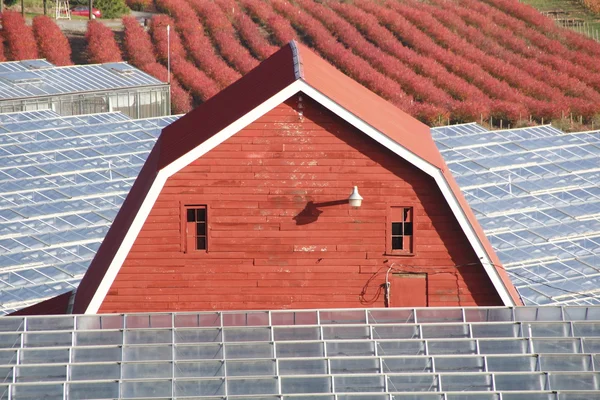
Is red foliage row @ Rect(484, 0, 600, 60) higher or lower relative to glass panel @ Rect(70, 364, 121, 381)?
higher

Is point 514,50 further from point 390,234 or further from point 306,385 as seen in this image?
point 306,385

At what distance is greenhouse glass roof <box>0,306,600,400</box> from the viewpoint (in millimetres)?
18375

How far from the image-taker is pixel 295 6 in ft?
259

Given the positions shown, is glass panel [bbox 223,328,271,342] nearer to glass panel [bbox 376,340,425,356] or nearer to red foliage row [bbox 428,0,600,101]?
glass panel [bbox 376,340,425,356]

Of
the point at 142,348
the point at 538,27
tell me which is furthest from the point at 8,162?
the point at 538,27

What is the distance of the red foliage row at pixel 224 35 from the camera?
68.9 meters

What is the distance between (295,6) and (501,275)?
59.0 meters

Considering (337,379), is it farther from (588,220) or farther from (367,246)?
(588,220)

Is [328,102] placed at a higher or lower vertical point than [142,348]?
higher

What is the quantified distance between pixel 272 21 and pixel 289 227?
5423cm

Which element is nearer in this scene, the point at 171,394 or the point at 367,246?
the point at 171,394

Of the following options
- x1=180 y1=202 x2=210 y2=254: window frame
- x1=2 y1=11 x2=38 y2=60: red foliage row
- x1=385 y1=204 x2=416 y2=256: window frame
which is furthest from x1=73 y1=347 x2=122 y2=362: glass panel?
x1=2 y1=11 x2=38 y2=60: red foliage row

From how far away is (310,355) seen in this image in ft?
63.1

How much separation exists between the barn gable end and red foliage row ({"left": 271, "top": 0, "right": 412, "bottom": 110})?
40578mm
